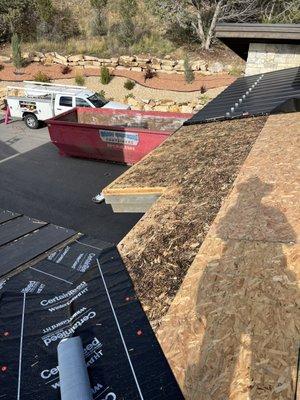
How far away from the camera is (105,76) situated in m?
24.9

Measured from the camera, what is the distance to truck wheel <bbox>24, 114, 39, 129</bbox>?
20.1 metres

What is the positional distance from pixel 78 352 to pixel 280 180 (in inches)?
171

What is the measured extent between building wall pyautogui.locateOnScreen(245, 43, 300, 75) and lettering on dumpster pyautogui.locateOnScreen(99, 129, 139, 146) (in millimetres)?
5549

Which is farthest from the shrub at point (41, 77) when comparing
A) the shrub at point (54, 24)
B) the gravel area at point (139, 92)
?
the shrub at point (54, 24)

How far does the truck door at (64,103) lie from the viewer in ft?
60.3

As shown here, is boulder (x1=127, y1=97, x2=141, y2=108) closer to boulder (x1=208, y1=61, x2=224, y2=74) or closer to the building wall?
boulder (x1=208, y1=61, x2=224, y2=74)

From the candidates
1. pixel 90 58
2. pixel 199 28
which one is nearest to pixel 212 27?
pixel 199 28

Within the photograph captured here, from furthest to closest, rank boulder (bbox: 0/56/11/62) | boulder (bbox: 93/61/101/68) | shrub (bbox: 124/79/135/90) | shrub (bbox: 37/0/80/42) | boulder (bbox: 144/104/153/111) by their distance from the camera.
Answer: shrub (bbox: 37/0/80/42), boulder (bbox: 0/56/11/62), boulder (bbox: 93/61/101/68), shrub (bbox: 124/79/135/90), boulder (bbox: 144/104/153/111)

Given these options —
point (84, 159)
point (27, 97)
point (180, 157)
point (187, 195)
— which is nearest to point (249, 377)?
point (187, 195)

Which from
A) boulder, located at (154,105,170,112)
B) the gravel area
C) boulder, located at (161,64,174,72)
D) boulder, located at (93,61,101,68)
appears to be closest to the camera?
boulder, located at (154,105,170,112)

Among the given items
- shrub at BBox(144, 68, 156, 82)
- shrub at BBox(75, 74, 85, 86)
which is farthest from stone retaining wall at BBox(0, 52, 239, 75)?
shrub at BBox(75, 74, 85, 86)

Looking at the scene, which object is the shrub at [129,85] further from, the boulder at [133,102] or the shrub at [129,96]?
the boulder at [133,102]

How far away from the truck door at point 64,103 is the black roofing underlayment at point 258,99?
9034mm

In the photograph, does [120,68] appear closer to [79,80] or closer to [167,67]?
[79,80]
